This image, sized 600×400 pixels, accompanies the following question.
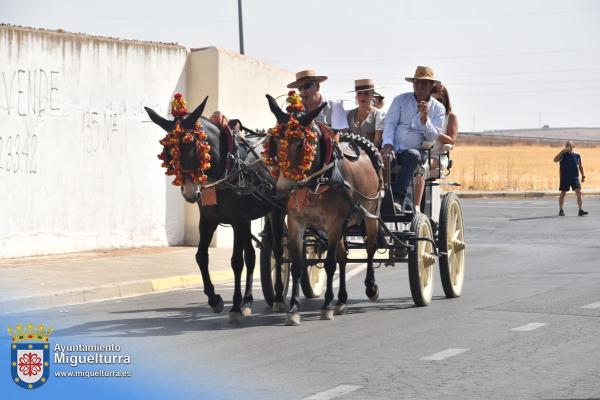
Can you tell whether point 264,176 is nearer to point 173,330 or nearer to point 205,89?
point 173,330

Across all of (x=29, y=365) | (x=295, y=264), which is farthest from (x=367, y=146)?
(x=29, y=365)

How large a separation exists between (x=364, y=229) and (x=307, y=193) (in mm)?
1757

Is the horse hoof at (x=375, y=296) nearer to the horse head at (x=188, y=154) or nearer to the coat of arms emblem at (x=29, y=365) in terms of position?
the horse head at (x=188, y=154)

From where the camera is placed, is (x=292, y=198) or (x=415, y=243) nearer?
(x=292, y=198)

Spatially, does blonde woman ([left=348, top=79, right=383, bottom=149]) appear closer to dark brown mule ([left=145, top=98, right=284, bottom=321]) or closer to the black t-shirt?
dark brown mule ([left=145, top=98, right=284, bottom=321])

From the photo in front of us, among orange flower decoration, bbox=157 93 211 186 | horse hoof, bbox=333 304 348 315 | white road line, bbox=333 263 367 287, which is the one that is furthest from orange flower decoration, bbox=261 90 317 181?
white road line, bbox=333 263 367 287

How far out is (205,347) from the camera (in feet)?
36.9

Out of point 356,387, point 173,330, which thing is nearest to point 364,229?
point 173,330

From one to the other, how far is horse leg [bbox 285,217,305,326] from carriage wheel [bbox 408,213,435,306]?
1.68m

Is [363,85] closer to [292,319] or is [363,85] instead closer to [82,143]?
[292,319]

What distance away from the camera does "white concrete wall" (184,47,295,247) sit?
2248cm

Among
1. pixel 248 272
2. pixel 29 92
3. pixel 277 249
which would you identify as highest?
pixel 29 92

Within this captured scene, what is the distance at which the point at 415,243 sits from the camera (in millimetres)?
14047

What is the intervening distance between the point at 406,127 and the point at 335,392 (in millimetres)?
6337
